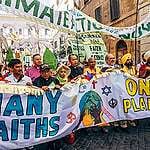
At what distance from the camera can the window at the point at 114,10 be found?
75.4ft

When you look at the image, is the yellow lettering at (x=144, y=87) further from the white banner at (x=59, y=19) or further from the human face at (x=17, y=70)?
the human face at (x=17, y=70)

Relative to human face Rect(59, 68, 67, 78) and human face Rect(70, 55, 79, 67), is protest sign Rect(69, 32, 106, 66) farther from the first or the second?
human face Rect(59, 68, 67, 78)

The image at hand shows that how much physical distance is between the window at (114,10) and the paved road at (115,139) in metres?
14.9

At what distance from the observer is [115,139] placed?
24.9 feet

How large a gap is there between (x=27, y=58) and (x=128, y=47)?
5804 millimetres

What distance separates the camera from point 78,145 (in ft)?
23.6

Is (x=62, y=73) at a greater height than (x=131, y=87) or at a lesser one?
greater

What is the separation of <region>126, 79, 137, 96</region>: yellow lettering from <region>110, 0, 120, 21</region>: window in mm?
15255

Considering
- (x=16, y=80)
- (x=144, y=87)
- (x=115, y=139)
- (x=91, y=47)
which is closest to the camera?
(x=16, y=80)

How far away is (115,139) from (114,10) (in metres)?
17.0

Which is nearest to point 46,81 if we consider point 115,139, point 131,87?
point 115,139

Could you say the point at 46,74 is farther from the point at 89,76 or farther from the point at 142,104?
the point at 142,104

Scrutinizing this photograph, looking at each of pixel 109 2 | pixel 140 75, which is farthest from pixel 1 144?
pixel 109 2

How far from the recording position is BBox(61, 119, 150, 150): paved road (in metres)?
6.96
